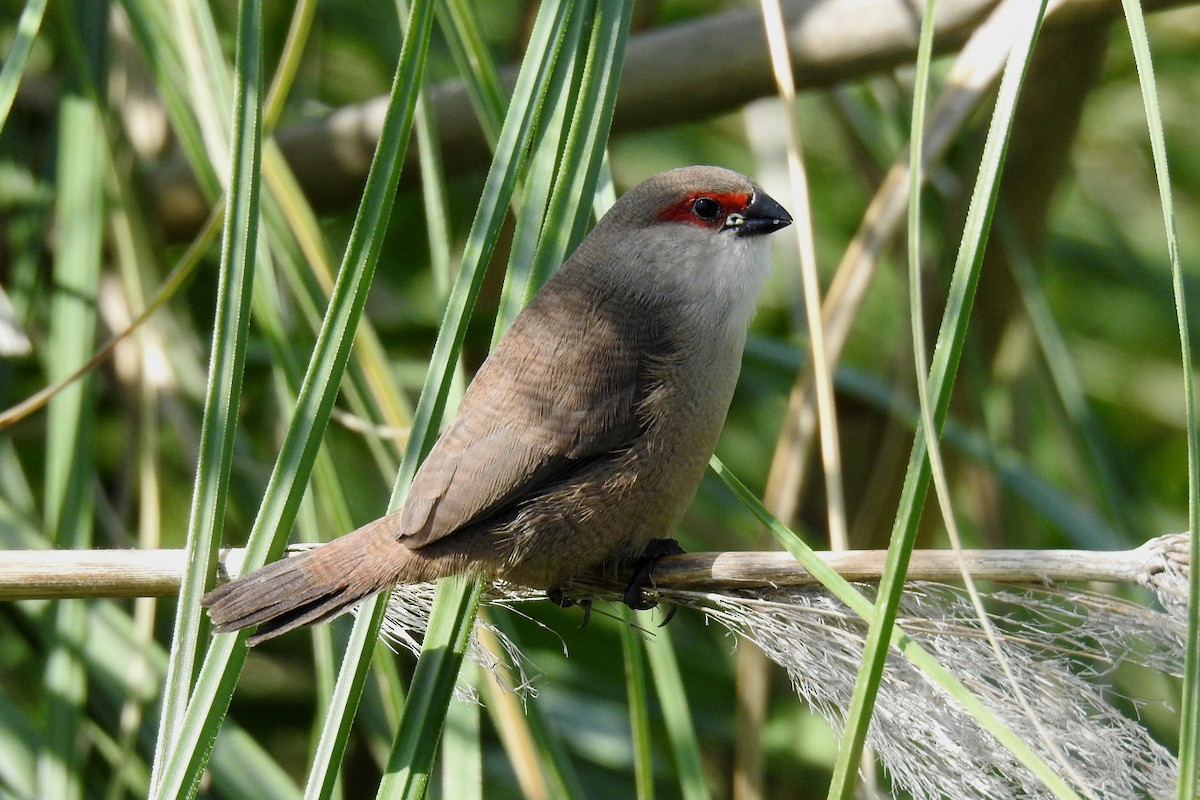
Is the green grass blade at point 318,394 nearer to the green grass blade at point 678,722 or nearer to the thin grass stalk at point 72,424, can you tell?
the green grass blade at point 678,722

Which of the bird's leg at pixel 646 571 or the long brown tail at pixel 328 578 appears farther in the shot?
the bird's leg at pixel 646 571

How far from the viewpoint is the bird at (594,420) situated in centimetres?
199

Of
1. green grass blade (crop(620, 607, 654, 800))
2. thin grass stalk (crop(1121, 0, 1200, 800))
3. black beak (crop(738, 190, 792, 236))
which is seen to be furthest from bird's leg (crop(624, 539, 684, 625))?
thin grass stalk (crop(1121, 0, 1200, 800))

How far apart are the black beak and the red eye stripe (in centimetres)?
2

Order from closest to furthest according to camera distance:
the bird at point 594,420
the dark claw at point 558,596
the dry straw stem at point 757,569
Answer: the dry straw stem at point 757,569
the bird at point 594,420
the dark claw at point 558,596

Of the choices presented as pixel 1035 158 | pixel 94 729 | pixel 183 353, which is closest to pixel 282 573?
pixel 94 729

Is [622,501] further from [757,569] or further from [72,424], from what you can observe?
[72,424]

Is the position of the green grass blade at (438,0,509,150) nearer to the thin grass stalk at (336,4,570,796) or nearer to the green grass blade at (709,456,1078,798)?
the thin grass stalk at (336,4,570,796)

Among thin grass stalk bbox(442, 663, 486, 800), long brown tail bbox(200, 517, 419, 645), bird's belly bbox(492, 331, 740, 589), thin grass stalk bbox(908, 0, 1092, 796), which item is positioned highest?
thin grass stalk bbox(908, 0, 1092, 796)

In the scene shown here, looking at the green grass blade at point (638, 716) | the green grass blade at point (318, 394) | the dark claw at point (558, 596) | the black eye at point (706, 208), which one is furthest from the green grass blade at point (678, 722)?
the black eye at point (706, 208)

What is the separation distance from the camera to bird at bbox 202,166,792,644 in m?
1.99

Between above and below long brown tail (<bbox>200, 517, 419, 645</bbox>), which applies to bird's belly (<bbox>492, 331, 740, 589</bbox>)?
above

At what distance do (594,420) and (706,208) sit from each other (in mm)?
565

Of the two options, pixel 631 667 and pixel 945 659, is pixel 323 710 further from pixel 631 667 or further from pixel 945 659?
pixel 945 659
